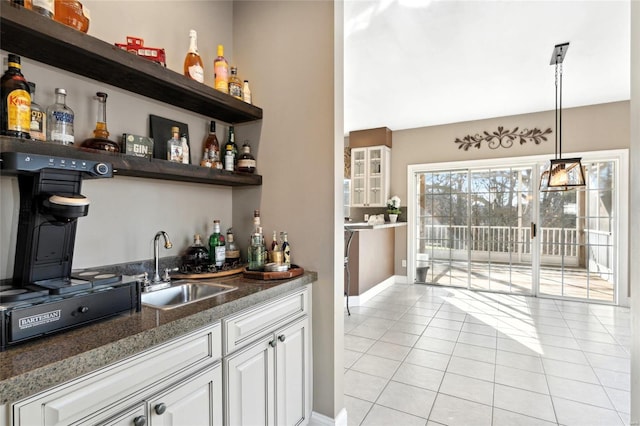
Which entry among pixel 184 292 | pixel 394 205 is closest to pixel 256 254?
pixel 184 292

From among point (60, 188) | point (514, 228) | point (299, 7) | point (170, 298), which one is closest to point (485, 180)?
point (514, 228)

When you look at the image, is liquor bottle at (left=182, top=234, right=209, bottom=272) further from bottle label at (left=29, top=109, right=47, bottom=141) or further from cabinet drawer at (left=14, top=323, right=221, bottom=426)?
bottle label at (left=29, top=109, right=47, bottom=141)

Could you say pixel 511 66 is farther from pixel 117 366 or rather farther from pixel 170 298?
pixel 117 366

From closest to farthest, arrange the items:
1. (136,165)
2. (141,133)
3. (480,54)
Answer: (136,165) → (141,133) → (480,54)

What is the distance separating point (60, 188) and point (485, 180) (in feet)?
17.6

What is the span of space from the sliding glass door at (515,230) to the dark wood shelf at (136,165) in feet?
13.8

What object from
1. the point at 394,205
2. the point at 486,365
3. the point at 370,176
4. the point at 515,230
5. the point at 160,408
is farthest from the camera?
the point at 370,176

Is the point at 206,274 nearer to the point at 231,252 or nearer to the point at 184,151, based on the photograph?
the point at 231,252

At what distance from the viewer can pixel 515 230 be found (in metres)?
4.93

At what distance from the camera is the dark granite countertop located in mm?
750

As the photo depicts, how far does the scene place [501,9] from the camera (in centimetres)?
236

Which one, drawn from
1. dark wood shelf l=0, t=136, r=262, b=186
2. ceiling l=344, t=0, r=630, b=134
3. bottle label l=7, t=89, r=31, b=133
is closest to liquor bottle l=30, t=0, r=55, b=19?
bottle label l=7, t=89, r=31, b=133

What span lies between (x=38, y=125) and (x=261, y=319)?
3.81 feet

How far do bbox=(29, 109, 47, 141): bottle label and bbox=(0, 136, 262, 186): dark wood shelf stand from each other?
3.1 inches
